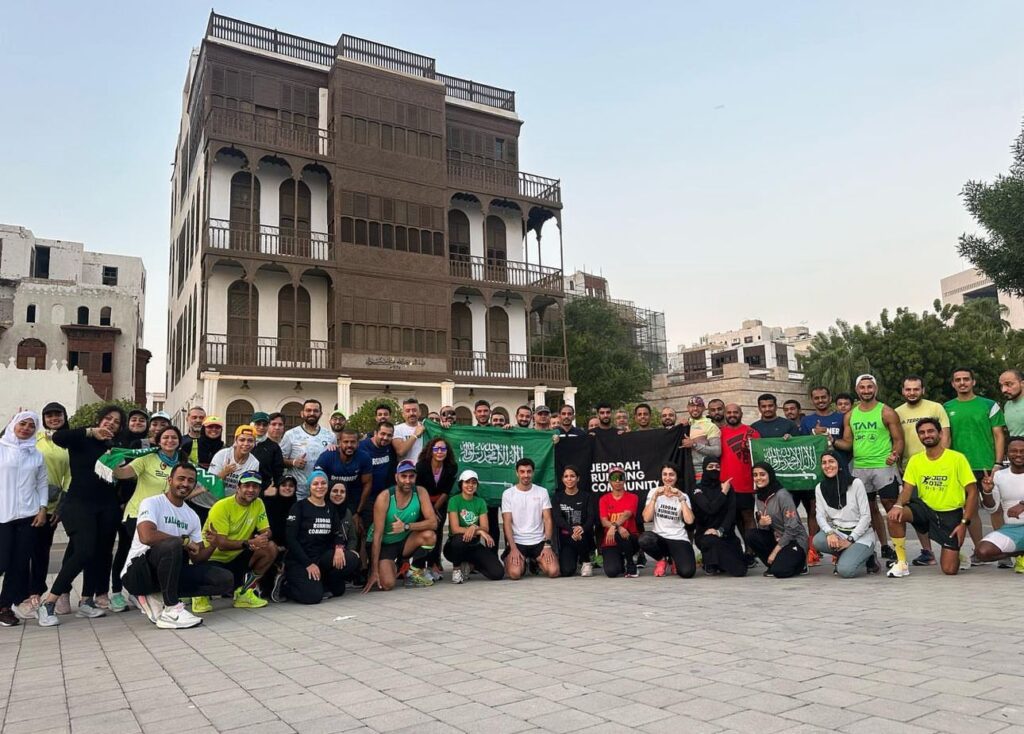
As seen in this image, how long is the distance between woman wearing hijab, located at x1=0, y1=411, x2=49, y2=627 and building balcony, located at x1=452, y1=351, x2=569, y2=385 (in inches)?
946

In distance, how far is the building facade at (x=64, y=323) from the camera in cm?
4991

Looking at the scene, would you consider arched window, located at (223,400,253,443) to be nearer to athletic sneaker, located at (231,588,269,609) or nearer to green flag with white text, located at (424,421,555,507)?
green flag with white text, located at (424,421,555,507)

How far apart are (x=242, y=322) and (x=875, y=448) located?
24.6m

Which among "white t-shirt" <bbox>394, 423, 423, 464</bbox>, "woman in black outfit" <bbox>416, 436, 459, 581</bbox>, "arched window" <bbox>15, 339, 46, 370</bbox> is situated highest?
"arched window" <bbox>15, 339, 46, 370</bbox>

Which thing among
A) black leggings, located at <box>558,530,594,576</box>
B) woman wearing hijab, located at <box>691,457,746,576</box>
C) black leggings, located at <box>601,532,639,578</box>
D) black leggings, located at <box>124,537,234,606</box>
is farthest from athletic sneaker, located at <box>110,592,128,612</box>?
woman wearing hijab, located at <box>691,457,746,576</box>

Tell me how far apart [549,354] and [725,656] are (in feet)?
103

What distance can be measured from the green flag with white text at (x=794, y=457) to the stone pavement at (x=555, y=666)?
2.19m

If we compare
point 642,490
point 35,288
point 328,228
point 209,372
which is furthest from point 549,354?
point 35,288

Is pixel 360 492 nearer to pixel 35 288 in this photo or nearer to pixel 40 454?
pixel 40 454

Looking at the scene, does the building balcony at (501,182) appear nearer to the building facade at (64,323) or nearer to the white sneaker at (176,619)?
the white sneaker at (176,619)

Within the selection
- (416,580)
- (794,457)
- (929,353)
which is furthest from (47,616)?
(929,353)

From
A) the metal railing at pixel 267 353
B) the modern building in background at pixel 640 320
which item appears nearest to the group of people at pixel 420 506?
the metal railing at pixel 267 353

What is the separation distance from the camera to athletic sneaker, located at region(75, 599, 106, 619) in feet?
23.4

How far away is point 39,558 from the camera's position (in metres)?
7.05
